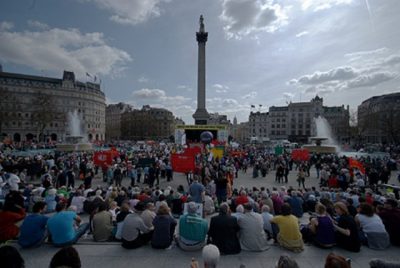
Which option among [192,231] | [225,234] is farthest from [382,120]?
[192,231]

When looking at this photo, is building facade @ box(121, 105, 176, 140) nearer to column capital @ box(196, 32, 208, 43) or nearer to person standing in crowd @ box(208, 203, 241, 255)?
column capital @ box(196, 32, 208, 43)

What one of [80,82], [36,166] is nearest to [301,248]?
[36,166]

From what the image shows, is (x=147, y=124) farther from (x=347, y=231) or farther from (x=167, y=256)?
(x=347, y=231)

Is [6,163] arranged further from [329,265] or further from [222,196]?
[329,265]

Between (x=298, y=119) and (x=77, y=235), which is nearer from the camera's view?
(x=77, y=235)

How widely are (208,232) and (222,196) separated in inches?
229

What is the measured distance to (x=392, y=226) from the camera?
234 inches

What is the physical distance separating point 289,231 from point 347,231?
4.21 ft

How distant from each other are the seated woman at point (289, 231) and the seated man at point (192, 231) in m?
1.86

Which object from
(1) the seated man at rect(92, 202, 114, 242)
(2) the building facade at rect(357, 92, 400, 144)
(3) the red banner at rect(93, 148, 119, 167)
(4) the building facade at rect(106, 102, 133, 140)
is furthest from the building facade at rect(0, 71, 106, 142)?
(2) the building facade at rect(357, 92, 400, 144)

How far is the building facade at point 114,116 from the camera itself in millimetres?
133875

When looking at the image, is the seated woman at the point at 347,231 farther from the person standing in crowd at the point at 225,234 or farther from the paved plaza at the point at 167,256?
the person standing in crowd at the point at 225,234

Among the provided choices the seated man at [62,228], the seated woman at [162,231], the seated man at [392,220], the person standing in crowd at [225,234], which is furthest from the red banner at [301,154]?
the seated man at [62,228]

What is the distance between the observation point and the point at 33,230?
5582 mm
